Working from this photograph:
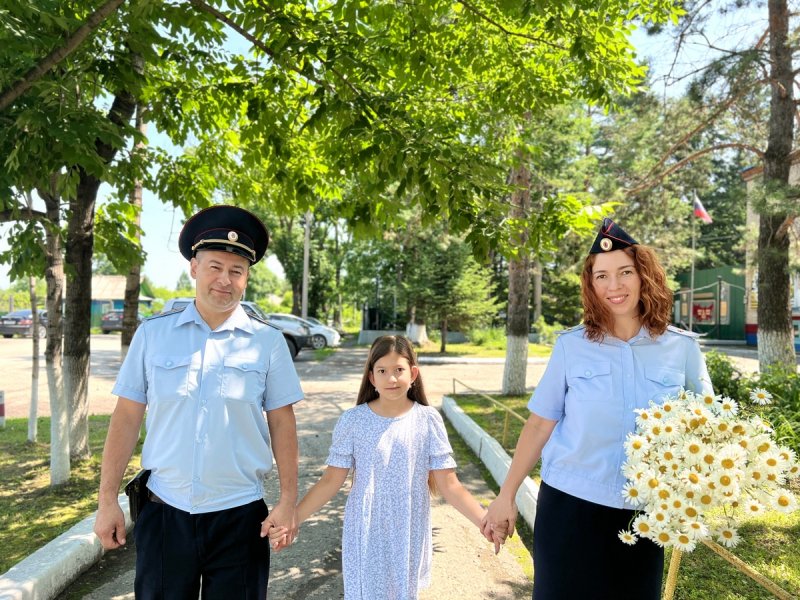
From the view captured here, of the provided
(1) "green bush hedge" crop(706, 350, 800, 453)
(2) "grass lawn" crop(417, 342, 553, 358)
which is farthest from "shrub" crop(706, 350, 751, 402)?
(2) "grass lawn" crop(417, 342, 553, 358)

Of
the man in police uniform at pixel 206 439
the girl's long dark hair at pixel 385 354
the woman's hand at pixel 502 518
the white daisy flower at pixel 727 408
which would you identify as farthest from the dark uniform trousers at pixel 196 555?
the white daisy flower at pixel 727 408

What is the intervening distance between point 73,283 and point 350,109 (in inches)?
134

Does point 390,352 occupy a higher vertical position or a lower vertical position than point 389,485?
higher

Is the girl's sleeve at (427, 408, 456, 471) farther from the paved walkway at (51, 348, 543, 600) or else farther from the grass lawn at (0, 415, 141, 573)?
the grass lawn at (0, 415, 141, 573)

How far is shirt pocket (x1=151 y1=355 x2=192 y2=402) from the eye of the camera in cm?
214

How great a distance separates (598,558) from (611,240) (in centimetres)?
122

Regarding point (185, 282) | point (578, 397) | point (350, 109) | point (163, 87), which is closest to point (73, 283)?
point (163, 87)

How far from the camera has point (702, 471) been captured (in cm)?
173

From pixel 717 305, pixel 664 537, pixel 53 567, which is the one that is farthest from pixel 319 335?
pixel 717 305

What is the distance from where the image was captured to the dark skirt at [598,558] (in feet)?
7.00

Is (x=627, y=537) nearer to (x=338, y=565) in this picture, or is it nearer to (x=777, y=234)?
(x=338, y=565)

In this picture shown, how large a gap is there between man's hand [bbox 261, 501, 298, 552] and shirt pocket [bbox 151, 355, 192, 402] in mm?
570

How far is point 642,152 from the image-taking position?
24.2 meters

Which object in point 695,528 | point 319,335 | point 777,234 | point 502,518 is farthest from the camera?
point 319,335
